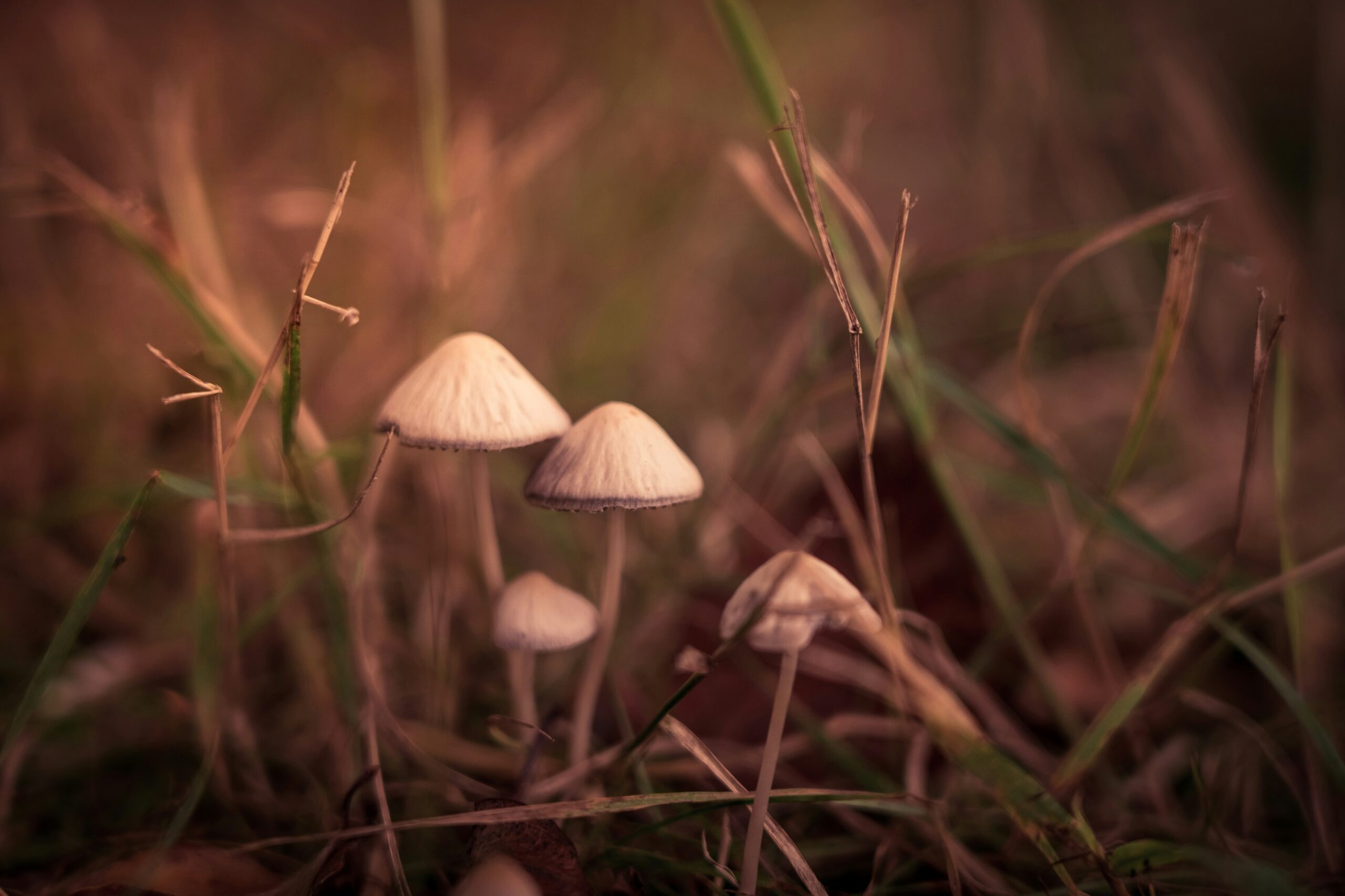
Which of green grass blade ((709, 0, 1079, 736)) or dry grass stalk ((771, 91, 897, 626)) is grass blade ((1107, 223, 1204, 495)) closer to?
green grass blade ((709, 0, 1079, 736))

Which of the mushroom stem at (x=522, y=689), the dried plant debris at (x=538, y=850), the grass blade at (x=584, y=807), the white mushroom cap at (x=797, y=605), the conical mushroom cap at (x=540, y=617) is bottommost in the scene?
the dried plant debris at (x=538, y=850)

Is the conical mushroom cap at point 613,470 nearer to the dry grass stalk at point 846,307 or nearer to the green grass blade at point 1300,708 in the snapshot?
the dry grass stalk at point 846,307

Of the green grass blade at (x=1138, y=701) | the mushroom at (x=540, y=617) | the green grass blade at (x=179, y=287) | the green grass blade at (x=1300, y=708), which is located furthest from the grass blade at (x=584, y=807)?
the green grass blade at (x=179, y=287)

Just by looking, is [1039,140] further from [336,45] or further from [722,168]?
[336,45]

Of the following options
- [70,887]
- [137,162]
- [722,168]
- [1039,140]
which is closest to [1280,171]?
[1039,140]

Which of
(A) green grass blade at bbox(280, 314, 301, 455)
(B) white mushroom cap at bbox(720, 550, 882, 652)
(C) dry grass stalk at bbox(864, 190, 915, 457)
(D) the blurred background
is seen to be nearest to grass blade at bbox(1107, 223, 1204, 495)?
(D) the blurred background

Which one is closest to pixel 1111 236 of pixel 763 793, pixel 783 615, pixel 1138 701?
pixel 1138 701
